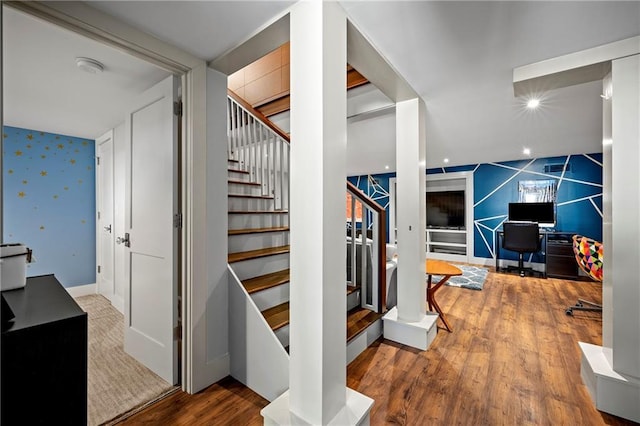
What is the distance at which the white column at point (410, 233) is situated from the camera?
235 centimetres

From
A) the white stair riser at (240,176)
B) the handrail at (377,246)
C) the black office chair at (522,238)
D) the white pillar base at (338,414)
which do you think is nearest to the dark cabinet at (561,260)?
the black office chair at (522,238)

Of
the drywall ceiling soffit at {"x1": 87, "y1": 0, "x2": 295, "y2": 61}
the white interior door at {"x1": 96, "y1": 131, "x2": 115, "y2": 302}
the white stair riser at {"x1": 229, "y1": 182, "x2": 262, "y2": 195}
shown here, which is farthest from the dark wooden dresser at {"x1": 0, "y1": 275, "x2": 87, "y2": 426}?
the white interior door at {"x1": 96, "y1": 131, "x2": 115, "y2": 302}

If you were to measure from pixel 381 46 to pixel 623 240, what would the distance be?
6.18ft

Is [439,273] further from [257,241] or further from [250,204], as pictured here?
[250,204]

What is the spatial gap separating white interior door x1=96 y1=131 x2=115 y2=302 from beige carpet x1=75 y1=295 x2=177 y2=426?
3.26 ft

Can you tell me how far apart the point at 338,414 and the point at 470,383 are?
1.15 meters

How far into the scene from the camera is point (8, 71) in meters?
1.88

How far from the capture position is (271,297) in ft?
6.74

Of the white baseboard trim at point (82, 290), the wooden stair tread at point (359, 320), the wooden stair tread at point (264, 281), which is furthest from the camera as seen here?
the white baseboard trim at point (82, 290)

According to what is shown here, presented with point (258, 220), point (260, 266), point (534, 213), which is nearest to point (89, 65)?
point (258, 220)

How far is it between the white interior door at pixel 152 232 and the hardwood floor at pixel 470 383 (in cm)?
45

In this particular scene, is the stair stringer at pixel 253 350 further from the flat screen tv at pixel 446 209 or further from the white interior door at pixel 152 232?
the flat screen tv at pixel 446 209

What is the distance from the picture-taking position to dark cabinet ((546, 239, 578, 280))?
4559mm

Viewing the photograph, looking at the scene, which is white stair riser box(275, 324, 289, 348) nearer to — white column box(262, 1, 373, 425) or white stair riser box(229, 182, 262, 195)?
white column box(262, 1, 373, 425)
